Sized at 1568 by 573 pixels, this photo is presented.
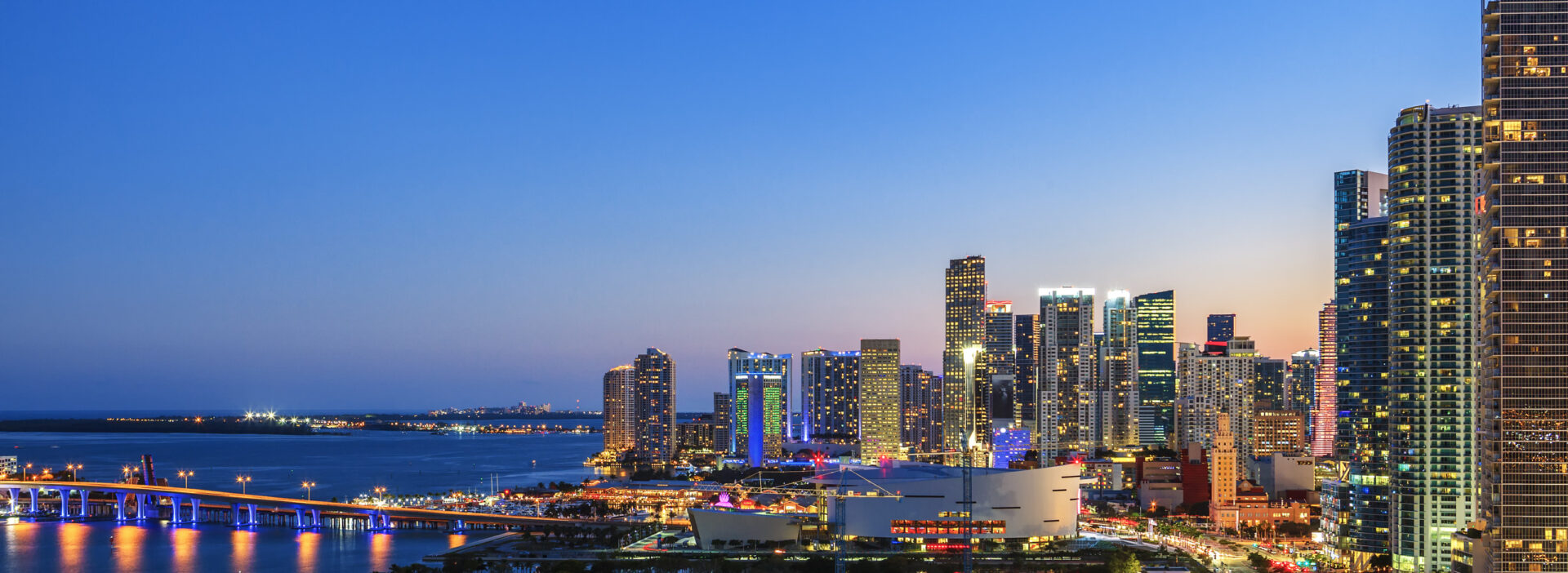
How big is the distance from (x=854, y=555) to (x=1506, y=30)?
89.2ft

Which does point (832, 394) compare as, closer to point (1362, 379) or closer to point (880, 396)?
point (880, 396)

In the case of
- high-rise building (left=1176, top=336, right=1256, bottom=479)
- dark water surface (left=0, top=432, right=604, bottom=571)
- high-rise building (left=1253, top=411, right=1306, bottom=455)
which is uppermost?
high-rise building (left=1176, top=336, right=1256, bottom=479)

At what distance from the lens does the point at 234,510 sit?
66438mm

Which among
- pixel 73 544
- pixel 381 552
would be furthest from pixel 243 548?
pixel 73 544

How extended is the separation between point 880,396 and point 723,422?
16111 millimetres

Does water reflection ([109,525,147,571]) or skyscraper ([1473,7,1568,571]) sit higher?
skyscraper ([1473,7,1568,571])

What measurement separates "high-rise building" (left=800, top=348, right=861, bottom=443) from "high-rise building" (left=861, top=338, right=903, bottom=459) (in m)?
5.04

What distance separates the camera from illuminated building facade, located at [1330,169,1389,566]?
45.7 metres

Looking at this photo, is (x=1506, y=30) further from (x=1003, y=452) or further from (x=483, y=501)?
(x=1003, y=452)

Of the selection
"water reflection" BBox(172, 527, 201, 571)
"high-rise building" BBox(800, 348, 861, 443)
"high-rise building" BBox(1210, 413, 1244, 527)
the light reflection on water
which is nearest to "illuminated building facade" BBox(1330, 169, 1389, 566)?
"high-rise building" BBox(1210, 413, 1244, 527)

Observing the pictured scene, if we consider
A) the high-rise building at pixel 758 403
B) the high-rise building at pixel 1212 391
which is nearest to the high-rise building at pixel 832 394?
the high-rise building at pixel 758 403

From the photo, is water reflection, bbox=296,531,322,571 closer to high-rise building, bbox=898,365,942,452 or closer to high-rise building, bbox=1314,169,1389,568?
high-rise building, bbox=1314,169,1389,568

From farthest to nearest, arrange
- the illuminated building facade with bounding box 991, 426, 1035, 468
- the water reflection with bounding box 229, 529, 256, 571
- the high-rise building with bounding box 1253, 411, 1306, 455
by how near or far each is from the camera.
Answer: the illuminated building facade with bounding box 991, 426, 1035, 468
the high-rise building with bounding box 1253, 411, 1306, 455
the water reflection with bounding box 229, 529, 256, 571

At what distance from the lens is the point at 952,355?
11919 centimetres
